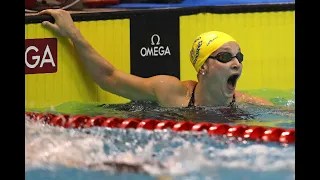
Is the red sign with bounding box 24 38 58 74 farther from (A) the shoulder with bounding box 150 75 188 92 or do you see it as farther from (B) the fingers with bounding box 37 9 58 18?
(A) the shoulder with bounding box 150 75 188 92

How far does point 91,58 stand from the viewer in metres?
2.56

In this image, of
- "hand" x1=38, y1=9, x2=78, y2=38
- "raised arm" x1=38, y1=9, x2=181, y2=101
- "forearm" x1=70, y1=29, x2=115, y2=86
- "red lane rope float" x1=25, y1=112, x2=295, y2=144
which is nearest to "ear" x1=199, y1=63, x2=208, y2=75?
"raised arm" x1=38, y1=9, x2=181, y2=101

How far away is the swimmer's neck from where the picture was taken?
2459 millimetres

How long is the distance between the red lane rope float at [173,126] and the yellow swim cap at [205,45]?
0.26 meters

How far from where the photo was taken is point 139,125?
7.94ft

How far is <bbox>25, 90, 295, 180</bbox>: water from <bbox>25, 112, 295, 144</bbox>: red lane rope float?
0.09 ft

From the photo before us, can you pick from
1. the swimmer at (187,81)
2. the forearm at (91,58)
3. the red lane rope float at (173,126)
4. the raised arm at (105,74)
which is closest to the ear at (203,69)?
the swimmer at (187,81)

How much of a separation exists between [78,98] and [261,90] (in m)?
0.71

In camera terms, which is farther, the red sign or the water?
the red sign

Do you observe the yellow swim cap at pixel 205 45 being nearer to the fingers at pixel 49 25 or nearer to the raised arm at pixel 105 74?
the raised arm at pixel 105 74

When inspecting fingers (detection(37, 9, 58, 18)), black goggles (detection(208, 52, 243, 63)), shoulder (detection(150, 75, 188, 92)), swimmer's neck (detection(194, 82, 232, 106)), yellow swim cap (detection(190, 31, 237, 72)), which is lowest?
swimmer's neck (detection(194, 82, 232, 106))
